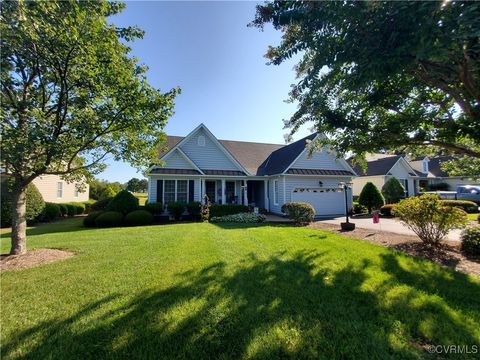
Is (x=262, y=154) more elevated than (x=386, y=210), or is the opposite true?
(x=262, y=154)

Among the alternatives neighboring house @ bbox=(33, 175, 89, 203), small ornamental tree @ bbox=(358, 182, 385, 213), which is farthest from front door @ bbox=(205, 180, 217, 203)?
small ornamental tree @ bbox=(358, 182, 385, 213)

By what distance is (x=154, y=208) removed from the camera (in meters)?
15.1

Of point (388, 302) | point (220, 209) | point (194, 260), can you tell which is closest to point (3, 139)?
point (194, 260)

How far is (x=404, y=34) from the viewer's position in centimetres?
290

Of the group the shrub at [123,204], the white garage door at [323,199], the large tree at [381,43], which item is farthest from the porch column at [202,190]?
the large tree at [381,43]

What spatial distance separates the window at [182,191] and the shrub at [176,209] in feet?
4.05

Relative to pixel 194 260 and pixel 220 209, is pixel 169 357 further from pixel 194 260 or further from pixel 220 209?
pixel 220 209

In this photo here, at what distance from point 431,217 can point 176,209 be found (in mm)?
13216

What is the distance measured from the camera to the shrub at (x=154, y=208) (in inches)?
593

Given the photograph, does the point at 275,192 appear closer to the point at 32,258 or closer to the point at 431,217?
the point at 431,217

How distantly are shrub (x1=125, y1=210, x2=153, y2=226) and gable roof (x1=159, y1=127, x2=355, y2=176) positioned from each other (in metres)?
4.43

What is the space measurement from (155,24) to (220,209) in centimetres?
1112

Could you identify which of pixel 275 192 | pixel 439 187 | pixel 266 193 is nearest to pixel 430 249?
pixel 275 192

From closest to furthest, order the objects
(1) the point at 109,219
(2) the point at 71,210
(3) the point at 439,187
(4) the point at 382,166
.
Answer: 1. (1) the point at 109,219
2. (2) the point at 71,210
3. (4) the point at 382,166
4. (3) the point at 439,187
